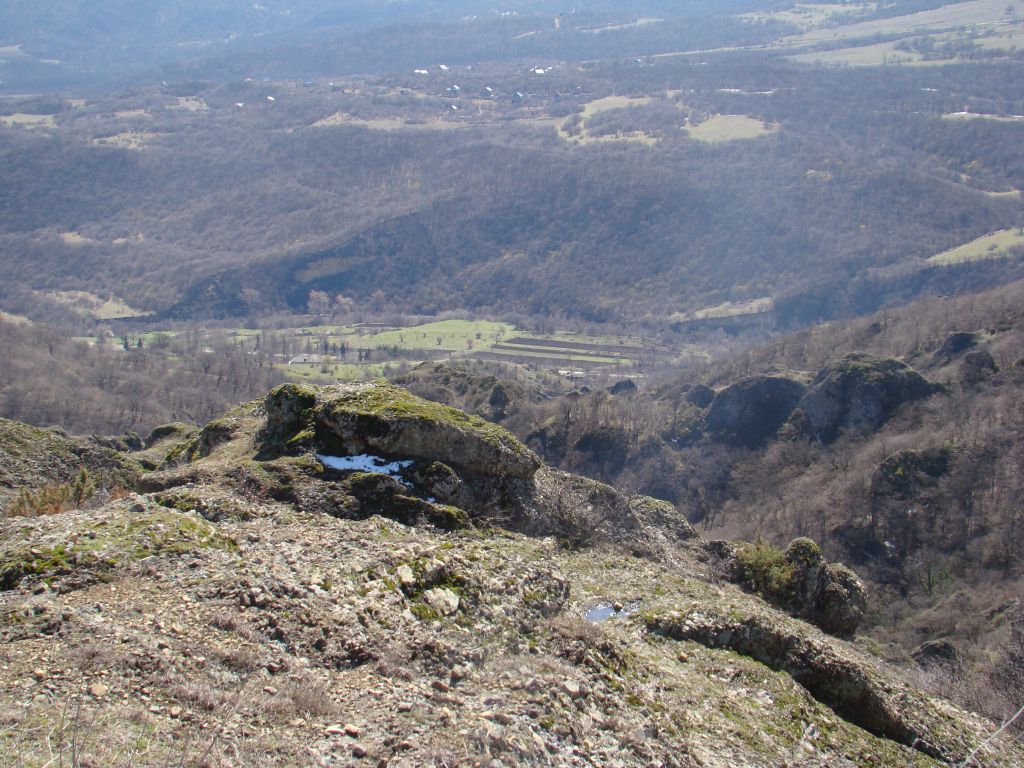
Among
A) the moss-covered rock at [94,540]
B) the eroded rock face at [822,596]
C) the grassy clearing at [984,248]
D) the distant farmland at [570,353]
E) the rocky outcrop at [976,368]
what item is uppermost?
the moss-covered rock at [94,540]

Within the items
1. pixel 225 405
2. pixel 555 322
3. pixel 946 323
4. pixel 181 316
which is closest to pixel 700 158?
pixel 555 322

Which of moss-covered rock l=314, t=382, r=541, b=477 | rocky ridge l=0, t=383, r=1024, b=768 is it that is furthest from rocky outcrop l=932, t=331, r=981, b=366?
moss-covered rock l=314, t=382, r=541, b=477

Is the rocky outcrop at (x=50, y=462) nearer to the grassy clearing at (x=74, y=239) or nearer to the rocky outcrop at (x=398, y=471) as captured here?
the rocky outcrop at (x=398, y=471)

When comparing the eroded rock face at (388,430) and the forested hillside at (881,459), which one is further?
the forested hillside at (881,459)

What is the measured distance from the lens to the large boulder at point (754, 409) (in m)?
59.1

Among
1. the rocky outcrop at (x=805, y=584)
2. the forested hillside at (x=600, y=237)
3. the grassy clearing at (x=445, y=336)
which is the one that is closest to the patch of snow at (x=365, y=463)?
the rocky outcrop at (x=805, y=584)

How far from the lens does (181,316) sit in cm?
14712

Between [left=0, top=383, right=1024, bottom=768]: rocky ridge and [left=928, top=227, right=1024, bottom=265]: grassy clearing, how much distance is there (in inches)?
5110

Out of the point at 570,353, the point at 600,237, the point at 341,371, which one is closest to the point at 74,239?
the point at 600,237

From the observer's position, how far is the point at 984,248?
137750 mm

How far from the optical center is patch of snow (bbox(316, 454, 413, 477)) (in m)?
19.3

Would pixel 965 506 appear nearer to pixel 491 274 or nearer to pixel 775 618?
pixel 775 618

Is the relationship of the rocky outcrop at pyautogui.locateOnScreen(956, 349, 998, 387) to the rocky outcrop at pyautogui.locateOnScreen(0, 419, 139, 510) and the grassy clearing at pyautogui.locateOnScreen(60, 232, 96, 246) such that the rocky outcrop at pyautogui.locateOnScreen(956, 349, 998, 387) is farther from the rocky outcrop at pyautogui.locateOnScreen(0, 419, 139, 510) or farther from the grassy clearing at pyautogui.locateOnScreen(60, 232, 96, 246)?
the grassy clearing at pyautogui.locateOnScreen(60, 232, 96, 246)

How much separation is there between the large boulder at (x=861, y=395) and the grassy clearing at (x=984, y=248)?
88.3 m
